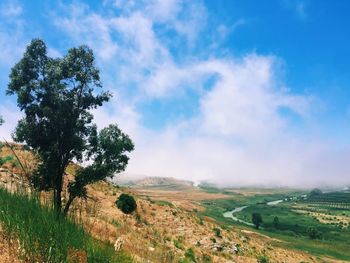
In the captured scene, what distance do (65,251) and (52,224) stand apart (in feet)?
2.03

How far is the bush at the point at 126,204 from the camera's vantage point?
53134mm

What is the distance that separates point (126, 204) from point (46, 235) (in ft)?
155

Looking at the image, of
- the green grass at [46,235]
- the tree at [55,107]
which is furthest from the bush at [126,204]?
the green grass at [46,235]

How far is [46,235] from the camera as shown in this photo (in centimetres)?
734

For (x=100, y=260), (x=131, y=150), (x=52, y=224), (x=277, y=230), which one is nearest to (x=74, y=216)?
(x=52, y=224)

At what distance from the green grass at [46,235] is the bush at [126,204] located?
1806 inches

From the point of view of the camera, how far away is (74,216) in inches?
305

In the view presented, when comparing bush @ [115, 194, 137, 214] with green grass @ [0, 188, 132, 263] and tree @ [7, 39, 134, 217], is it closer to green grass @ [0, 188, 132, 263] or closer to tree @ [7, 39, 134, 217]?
tree @ [7, 39, 134, 217]

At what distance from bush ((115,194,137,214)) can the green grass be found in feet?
150

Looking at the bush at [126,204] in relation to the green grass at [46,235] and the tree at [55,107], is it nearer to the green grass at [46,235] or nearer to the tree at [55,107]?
the tree at [55,107]

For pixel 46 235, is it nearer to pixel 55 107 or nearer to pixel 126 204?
pixel 55 107

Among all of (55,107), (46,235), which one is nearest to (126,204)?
(55,107)

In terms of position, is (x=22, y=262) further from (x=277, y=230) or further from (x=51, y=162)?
(x=277, y=230)

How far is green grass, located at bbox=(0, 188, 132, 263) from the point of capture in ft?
23.5
